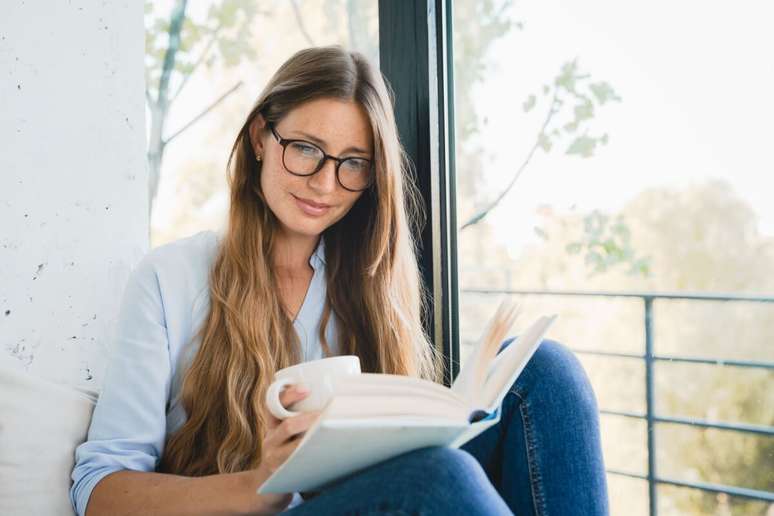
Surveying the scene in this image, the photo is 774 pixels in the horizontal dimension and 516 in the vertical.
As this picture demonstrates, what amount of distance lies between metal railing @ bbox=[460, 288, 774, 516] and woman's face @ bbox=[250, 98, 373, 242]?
27.7 inches

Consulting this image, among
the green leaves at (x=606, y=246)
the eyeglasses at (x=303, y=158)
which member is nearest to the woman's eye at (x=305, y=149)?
the eyeglasses at (x=303, y=158)

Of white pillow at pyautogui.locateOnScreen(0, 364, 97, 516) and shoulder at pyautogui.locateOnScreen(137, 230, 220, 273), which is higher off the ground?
shoulder at pyautogui.locateOnScreen(137, 230, 220, 273)

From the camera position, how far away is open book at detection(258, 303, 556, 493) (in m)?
0.67

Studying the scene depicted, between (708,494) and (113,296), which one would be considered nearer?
(113,296)

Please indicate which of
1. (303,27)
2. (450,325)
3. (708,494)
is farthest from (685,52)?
(708,494)

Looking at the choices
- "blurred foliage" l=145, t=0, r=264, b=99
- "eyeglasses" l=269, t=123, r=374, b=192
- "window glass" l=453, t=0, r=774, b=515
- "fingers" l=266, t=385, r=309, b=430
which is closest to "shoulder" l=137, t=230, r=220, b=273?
"eyeglasses" l=269, t=123, r=374, b=192

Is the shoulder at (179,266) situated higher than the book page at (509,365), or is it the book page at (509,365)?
the shoulder at (179,266)

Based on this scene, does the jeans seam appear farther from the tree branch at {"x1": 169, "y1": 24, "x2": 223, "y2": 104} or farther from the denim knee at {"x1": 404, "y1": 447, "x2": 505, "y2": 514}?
the tree branch at {"x1": 169, "y1": 24, "x2": 223, "y2": 104}

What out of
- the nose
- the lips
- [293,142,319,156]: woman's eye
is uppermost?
[293,142,319,156]: woman's eye

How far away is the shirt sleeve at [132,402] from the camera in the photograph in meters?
1.03

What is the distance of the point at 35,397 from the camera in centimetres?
106

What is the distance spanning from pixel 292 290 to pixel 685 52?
4.35ft

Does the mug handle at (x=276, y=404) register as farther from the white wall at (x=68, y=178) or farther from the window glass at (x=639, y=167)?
the window glass at (x=639, y=167)

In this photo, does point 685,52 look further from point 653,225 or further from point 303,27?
point 303,27
